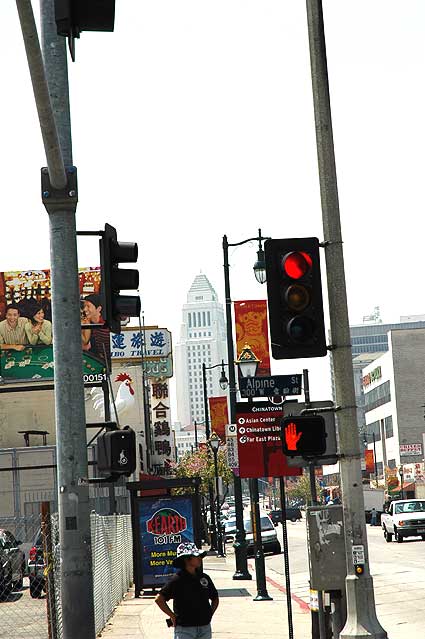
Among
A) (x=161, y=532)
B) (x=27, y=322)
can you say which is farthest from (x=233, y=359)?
(x=27, y=322)

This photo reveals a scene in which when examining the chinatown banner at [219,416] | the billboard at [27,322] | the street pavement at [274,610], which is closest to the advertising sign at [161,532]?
the street pavement at [274,610]

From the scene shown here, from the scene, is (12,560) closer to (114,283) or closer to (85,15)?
(114,283)

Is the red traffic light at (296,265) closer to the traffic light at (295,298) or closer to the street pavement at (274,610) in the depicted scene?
the traffic light at (295,298)

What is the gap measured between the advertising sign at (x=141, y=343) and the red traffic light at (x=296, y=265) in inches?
2628

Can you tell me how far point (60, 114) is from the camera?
1027 centimetres

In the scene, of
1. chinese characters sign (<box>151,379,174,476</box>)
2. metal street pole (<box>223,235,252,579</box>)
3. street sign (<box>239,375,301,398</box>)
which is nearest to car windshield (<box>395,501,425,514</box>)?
metal street pole (<box>223,235,252,579</box>)

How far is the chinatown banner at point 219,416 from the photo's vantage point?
61.0m

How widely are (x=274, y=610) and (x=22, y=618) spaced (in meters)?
4.78

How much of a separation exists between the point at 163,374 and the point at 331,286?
7621 cm

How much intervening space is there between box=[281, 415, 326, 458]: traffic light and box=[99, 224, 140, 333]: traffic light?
84.4 inches

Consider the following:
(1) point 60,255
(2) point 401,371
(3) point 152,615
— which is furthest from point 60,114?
(2) point 401,371

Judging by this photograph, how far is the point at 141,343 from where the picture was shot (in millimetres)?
80438

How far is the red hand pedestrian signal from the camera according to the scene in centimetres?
1144

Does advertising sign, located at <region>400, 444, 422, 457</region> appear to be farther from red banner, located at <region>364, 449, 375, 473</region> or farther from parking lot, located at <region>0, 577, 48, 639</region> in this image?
parking lot, located at <region>0, 577, 48, 639</region>
